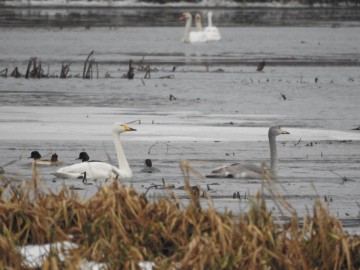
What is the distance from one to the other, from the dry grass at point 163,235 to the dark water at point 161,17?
45.5 meters

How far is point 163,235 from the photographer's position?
24.6ft

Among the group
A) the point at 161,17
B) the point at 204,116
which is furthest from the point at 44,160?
the point at 161,17

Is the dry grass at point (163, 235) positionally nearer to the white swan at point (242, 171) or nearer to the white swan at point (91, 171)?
the white swan at point (91, 171)

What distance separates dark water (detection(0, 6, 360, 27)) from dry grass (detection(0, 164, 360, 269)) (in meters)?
45.5

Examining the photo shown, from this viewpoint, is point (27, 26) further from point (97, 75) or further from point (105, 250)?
point (105, 250)

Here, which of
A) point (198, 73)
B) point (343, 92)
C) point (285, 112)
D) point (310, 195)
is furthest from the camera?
point (198, 73)

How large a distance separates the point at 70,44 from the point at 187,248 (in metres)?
34.6

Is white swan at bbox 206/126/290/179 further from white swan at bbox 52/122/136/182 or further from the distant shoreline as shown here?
the distant shoreline

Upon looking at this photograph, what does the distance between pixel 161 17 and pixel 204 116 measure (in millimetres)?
49310

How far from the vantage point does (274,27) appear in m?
56.0

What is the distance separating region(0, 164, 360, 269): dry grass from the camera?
7004 millimetres

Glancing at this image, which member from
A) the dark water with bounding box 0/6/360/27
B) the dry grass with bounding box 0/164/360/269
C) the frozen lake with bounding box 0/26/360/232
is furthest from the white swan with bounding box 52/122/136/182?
the dark water with bounding box 0/6/360/27

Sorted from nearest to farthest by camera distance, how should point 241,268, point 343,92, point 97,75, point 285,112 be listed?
point 241,268 → point 285,112 → point 343,92 → point 97,75

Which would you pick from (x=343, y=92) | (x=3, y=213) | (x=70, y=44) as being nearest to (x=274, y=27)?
(x=70, y=44)
